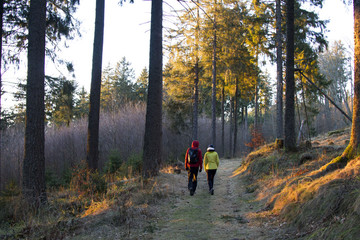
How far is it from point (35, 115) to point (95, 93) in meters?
3.85

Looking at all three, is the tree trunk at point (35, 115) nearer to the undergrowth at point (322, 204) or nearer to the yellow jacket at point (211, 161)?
the yellow jacket at point (211, 161)

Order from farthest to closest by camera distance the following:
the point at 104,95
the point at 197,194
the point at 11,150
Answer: the point at 104,95 → the point at 11,150 → the point at 197,194

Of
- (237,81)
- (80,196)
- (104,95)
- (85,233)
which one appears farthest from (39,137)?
(104,95)

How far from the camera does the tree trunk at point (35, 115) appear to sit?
27.5ft

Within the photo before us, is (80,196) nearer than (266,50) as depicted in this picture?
Yes

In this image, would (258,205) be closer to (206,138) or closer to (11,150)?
(11,150)

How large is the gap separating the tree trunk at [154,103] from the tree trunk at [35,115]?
12.3ft

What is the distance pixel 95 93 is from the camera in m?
12.1

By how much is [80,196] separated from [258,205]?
5.63 meters

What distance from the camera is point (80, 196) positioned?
350 inches

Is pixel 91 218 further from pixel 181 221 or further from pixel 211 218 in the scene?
pixel 211 218

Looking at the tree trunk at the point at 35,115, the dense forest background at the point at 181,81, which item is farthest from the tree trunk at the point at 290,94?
the tree trunk at the point at 35,115

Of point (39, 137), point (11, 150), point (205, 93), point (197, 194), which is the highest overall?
point (205, 93)

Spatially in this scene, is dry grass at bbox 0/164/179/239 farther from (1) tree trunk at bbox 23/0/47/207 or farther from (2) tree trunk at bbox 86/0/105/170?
(2) tree trunk at bbox 86/0/105/170
